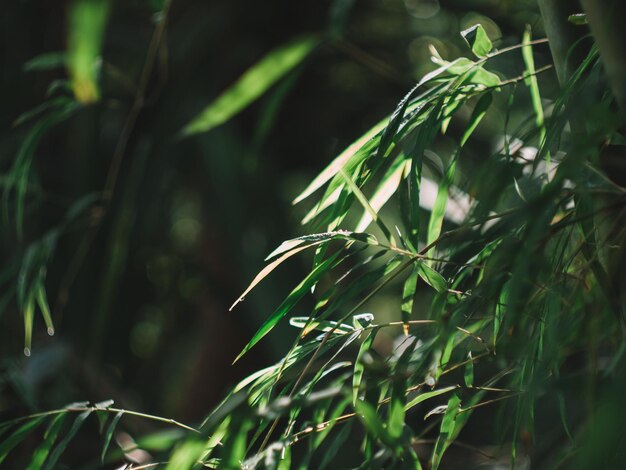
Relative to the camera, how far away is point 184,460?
0.22 metres

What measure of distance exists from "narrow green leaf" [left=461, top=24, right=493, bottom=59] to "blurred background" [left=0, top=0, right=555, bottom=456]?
0.50 metres

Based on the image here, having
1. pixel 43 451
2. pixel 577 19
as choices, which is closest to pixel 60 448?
pixel 43 451

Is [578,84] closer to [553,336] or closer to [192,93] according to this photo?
[553,336]

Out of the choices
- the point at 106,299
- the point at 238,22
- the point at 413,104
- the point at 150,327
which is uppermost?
the point at 238,22

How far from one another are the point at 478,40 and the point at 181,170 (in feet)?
2.90

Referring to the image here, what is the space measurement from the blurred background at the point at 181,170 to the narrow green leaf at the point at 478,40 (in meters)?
0.50

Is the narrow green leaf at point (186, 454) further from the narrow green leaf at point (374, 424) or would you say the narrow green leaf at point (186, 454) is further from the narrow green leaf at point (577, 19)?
the narrow green leaf at point (577, 19)

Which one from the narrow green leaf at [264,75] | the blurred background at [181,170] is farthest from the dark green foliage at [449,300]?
the blurred background at [181,170]

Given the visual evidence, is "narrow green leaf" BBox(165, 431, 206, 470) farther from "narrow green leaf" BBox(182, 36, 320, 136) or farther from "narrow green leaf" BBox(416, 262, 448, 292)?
"narrow green leaf" BBox(182, 36, 320, 136)

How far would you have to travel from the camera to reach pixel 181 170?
3.77 feet

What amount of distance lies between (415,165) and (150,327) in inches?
46.2

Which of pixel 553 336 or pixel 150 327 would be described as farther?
pixel 150 327

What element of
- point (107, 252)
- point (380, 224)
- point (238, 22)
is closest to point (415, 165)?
point (380, 224)

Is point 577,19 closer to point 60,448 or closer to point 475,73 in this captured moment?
point 475,73
